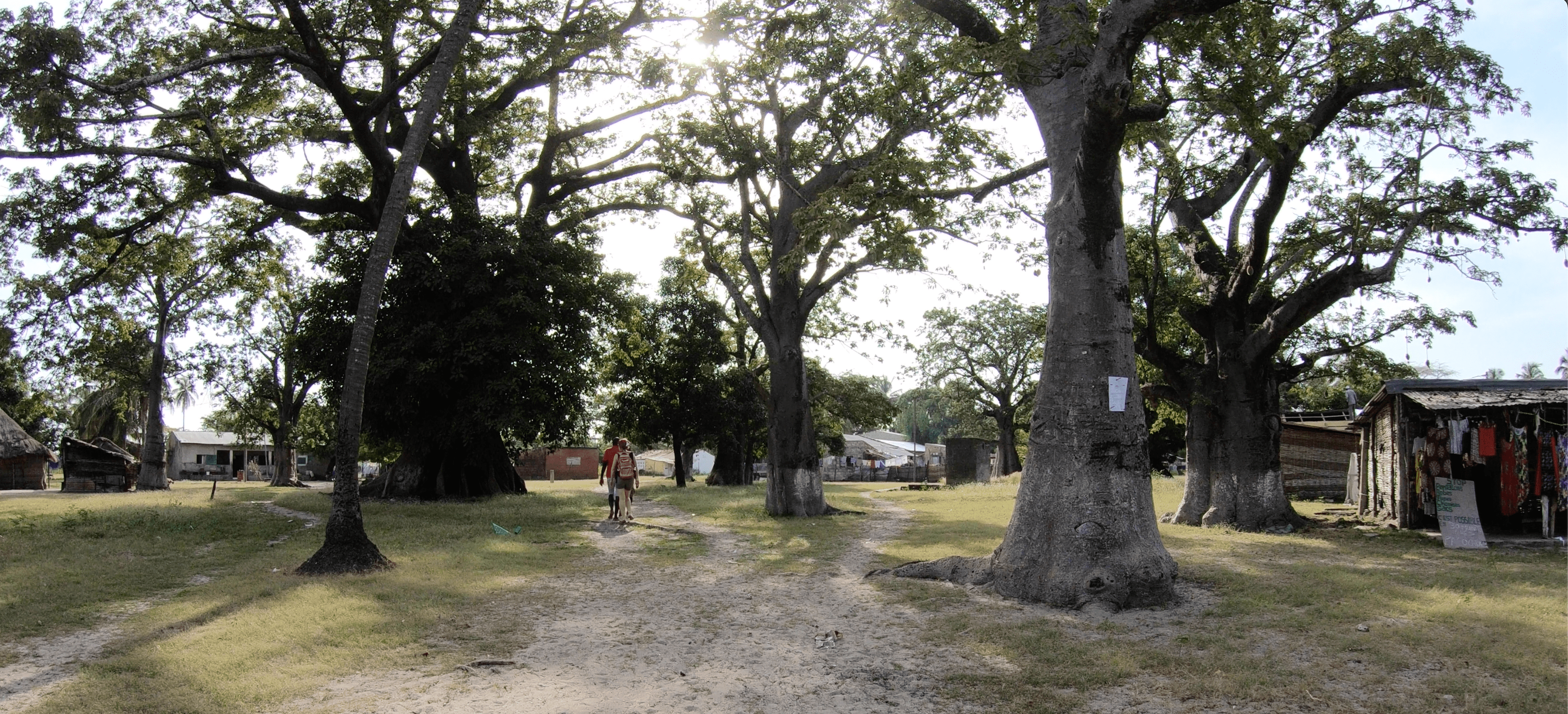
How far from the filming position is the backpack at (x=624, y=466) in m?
15.8

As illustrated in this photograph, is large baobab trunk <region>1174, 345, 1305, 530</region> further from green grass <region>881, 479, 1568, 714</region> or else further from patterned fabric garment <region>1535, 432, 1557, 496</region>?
green grass <region>881, 479, 1568, 714</region>

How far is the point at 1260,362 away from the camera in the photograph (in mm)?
14227

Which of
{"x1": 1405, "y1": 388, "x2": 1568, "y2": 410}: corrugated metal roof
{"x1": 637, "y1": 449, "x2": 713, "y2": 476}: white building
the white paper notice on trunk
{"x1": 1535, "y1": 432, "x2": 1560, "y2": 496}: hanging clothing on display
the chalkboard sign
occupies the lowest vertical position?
{"x1": 637, "y1": 449, "x2": 713, "y2": 476}: white building

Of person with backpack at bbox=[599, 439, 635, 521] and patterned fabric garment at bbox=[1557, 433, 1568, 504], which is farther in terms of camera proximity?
person with backpack at bbox=[599, 439, 635, 521]

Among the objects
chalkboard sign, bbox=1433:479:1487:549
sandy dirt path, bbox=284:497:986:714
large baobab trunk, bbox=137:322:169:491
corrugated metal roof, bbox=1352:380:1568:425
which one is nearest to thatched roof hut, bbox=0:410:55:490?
large baobab trunk, bbox=137:322:169:491

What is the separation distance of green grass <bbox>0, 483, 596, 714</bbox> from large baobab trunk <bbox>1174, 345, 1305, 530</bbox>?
409 inches

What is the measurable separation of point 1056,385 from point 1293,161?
7.68 meters

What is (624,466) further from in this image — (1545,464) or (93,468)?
(93,468)

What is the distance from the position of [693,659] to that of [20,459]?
3352 cm

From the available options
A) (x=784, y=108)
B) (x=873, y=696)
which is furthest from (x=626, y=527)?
(x=873, y=696)

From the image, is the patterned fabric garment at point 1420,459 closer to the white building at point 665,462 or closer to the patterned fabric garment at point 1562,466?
the patterned fabric garment at point 1562,466

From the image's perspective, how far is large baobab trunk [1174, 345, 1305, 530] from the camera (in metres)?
14.1

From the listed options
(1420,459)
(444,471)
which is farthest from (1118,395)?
(444,471)

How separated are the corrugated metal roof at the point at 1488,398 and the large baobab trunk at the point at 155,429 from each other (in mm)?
34367
